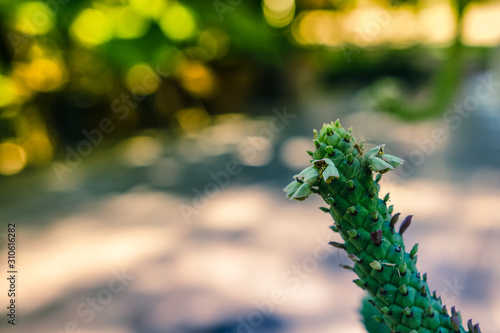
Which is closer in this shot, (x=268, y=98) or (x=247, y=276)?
(x=247, y=276)

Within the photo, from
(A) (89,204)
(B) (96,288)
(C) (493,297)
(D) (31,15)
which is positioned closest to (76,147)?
(A) (89,204)

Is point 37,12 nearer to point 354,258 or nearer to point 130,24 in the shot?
point 130,24

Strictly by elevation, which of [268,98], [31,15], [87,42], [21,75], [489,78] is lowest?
[31,15]

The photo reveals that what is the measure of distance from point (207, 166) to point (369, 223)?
7.56 ft

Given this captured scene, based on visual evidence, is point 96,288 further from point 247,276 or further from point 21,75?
point 21,75

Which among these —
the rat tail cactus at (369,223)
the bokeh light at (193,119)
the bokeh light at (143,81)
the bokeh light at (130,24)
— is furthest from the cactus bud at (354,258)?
the bokeh light at (193,119)

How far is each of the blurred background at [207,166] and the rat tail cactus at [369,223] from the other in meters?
0.04

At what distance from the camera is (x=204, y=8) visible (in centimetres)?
208

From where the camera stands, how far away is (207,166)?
2.53m

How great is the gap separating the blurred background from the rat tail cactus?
0.04 meters

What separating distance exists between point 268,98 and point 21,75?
7.24 ft

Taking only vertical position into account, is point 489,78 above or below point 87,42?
above

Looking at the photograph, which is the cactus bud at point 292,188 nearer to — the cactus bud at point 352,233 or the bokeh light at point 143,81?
the cactus bud at point 352,233

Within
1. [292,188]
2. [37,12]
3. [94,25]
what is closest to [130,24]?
[94,25]
